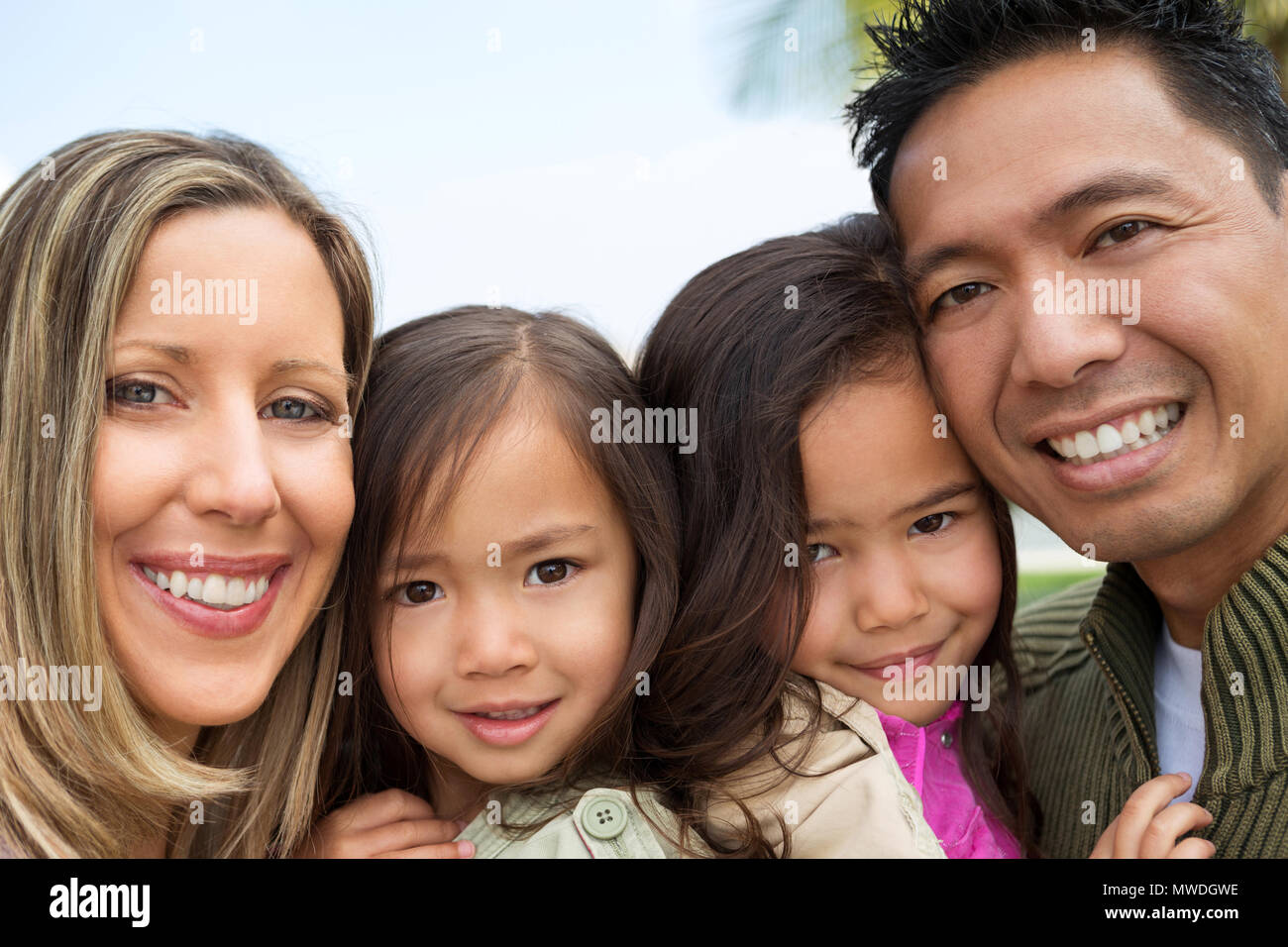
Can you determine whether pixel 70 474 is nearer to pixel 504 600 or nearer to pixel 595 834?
pixel 504 600

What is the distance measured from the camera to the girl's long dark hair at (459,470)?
2557 millimetres

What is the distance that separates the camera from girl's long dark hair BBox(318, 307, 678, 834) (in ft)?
8.39

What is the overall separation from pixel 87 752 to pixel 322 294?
1126mm

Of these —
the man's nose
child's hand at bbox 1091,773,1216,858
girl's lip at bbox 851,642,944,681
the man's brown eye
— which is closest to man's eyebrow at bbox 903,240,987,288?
the man's nose

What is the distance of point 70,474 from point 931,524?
1.99 metres

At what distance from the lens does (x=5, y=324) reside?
2.25m

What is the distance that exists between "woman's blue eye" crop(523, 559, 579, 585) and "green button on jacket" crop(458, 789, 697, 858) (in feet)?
1.63

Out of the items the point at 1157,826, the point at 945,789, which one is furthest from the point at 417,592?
the point at 1157,826

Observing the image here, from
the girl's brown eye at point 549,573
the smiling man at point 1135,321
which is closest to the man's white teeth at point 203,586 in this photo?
the girl's brown eye at point 549,573

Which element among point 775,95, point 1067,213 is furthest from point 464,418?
point 775,95

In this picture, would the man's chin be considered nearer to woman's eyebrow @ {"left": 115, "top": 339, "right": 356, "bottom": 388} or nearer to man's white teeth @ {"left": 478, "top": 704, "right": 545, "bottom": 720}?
man's white teeth @ {"left": 478, "top": 704, "right": 545, "bottom": 720}

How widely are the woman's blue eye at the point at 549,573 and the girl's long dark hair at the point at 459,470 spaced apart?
Answer: 203mm
